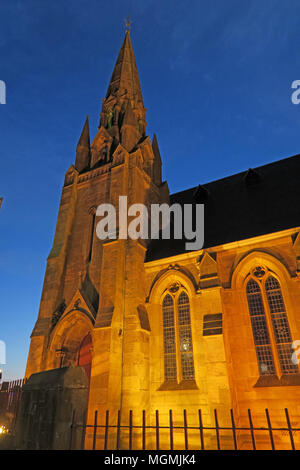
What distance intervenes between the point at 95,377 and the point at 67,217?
10237mm

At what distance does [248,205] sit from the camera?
56.5ft

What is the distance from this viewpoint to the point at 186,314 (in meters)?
15.0

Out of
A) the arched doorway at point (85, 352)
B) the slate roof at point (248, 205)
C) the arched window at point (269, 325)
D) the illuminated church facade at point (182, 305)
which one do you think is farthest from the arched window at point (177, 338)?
the arched doorway at point (85, 352)

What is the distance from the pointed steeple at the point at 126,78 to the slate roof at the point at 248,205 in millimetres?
12231

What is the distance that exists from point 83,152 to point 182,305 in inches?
561

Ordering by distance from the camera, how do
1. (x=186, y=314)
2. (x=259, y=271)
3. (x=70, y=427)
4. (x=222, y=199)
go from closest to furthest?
(x=70, y=427)
(x=259, y=271)
(x=186, y=314)
(x=222, y=199)

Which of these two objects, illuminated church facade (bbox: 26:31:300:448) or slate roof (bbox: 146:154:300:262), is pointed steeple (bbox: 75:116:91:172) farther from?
slate roof (bbox: 146:154:300:262)

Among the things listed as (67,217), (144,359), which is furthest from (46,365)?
(67,217)

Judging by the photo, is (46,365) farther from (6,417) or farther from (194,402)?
(194,402)

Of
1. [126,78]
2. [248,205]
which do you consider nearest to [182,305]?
[248,205]

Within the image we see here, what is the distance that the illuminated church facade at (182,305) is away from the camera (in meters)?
12.4

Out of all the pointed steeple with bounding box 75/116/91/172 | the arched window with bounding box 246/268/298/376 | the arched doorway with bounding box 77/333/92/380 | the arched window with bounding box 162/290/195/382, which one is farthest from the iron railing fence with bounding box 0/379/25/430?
the pointed steeple with bounding box 75/116/91/172

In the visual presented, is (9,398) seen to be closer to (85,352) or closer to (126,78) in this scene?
(85,352)

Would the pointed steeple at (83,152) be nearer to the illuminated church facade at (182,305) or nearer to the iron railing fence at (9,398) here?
the illuminated church facade at (182,305)
